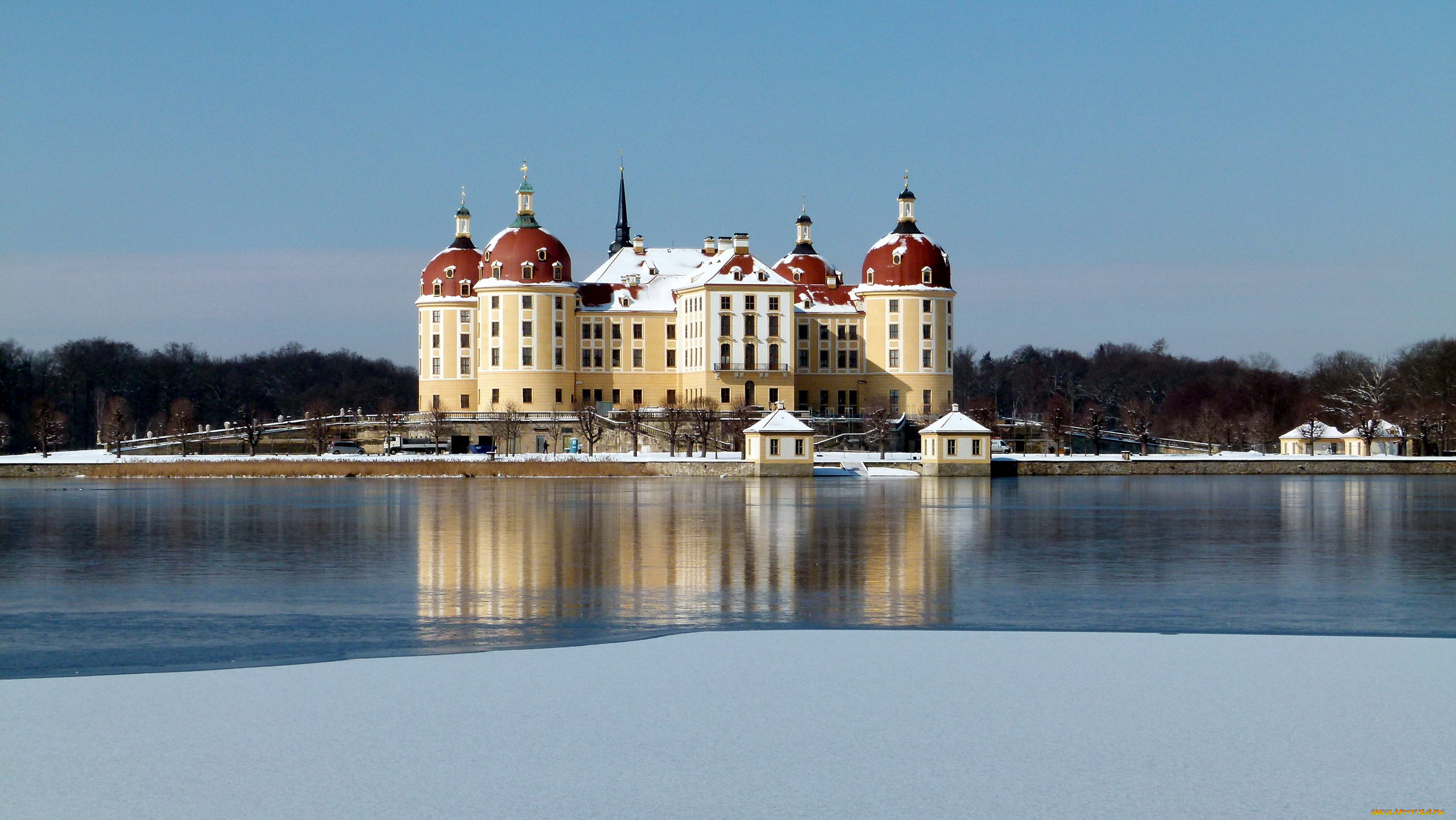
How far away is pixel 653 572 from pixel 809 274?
65239 mm

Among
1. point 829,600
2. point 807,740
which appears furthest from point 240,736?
point 829,600

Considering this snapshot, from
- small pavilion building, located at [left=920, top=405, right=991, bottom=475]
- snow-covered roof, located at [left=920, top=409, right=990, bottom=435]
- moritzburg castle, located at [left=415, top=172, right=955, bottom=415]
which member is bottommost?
small pavilion building, located at [left=920, top=405, right=991, bottom=475]

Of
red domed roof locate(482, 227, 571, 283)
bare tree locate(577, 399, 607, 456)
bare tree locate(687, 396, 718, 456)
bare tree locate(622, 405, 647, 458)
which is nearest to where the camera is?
bare tree locate(687, 396, 718, 456)

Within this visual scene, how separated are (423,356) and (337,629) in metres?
66.1

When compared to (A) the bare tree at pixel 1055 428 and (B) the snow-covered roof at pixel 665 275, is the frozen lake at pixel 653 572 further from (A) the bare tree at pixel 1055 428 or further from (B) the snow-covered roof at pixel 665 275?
(B) the snow-covered roof at pixel 665 275

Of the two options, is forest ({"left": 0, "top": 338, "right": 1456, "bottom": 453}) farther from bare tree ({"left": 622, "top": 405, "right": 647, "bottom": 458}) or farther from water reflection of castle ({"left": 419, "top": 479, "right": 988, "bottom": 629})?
water reflection of castle ({"left": 419, "top": 479, "right": 988, "bottom": 629})

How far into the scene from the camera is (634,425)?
209 ft

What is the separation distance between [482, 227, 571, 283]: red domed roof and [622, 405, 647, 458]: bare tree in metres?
10.0

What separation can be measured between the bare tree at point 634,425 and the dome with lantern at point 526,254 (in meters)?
10.00

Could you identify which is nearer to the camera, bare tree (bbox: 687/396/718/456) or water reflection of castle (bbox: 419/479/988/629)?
water reflection of castle (bbox: 419/479/988/629)

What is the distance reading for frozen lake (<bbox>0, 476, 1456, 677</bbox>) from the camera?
12.8 m

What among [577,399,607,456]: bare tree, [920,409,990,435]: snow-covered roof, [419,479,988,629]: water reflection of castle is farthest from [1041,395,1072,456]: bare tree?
[419,479,988,629]: water reflection of castle

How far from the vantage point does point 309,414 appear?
231 feet

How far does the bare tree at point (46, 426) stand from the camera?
65.4 metres
